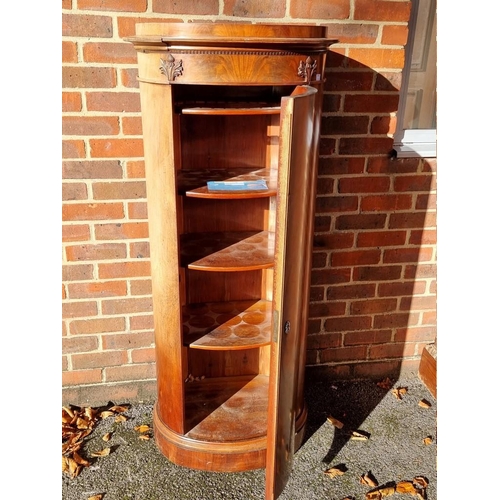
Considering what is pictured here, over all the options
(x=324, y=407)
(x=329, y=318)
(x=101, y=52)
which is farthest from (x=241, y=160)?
(x=324, y=407)

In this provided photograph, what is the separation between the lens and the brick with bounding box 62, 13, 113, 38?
217 centimetres

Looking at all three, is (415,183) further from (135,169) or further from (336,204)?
(135,169)

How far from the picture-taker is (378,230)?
2.77 m

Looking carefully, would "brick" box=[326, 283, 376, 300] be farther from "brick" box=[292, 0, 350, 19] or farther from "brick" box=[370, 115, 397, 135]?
"brick" box=[292, 0, 350, 19]

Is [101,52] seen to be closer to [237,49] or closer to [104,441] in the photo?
[237,49]

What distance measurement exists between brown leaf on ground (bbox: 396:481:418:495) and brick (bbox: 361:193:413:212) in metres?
1.38

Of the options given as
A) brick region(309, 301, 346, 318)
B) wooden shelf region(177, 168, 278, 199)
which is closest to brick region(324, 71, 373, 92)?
wooden shelf region(177, 168, 278, 199)

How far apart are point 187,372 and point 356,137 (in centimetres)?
154

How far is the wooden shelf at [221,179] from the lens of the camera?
2000 millimetres

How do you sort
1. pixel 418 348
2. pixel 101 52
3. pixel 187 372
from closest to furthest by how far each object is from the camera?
pixel 101 52 → pixel 187 372 → pixel 418 348

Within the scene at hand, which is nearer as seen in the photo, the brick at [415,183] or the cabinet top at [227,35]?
the cabinet top at [227,35]

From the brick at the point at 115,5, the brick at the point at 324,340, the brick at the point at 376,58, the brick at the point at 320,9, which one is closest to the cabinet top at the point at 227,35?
the brick at the point at 115,5

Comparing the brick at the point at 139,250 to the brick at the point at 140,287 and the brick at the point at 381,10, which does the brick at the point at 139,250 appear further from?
the brick at the point at 381,10

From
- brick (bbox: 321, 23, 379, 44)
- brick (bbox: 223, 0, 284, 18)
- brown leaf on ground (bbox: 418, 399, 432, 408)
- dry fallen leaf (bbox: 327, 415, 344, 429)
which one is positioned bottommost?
dry fallen leaf (bbox: 327, 415, 344, 429)
